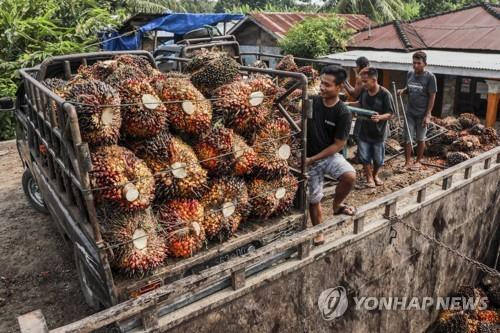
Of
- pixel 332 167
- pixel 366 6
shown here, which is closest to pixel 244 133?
pixel 332 167

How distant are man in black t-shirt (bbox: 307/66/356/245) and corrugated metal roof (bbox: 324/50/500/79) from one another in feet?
19.6

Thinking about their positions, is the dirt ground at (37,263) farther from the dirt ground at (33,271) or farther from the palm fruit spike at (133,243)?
the palm fruit spike at (133,243)

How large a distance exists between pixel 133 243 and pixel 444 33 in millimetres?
12300

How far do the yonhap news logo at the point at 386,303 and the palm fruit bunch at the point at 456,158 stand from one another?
2.46 metres

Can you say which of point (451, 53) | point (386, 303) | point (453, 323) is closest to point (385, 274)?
point (386, 303)

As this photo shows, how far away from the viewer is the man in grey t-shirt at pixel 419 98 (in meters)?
6.41

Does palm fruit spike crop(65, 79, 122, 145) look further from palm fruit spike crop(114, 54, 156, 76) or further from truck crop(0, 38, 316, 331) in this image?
palm fruit spike crop(114, 54, 156, 76)

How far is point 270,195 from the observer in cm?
366

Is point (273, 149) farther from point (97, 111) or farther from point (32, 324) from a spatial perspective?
point (32, 324)

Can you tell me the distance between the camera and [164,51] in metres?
8.71

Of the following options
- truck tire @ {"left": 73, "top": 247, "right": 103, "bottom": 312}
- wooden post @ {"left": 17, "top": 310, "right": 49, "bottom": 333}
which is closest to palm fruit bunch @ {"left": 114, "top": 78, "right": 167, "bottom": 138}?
truck tire @ {"left": 73, "top": 247, "right": 103, "bottom": 312}

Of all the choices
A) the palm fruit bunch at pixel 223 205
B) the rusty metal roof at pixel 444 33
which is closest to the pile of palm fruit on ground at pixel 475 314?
the palm fruit bunch at pixel 223 205

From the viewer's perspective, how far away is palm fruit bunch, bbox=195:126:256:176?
3.41 meters

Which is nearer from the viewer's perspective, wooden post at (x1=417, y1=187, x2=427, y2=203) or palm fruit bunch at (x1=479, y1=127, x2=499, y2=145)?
wooden post at (x1=417, y1=187, x2=427, y2=203)
